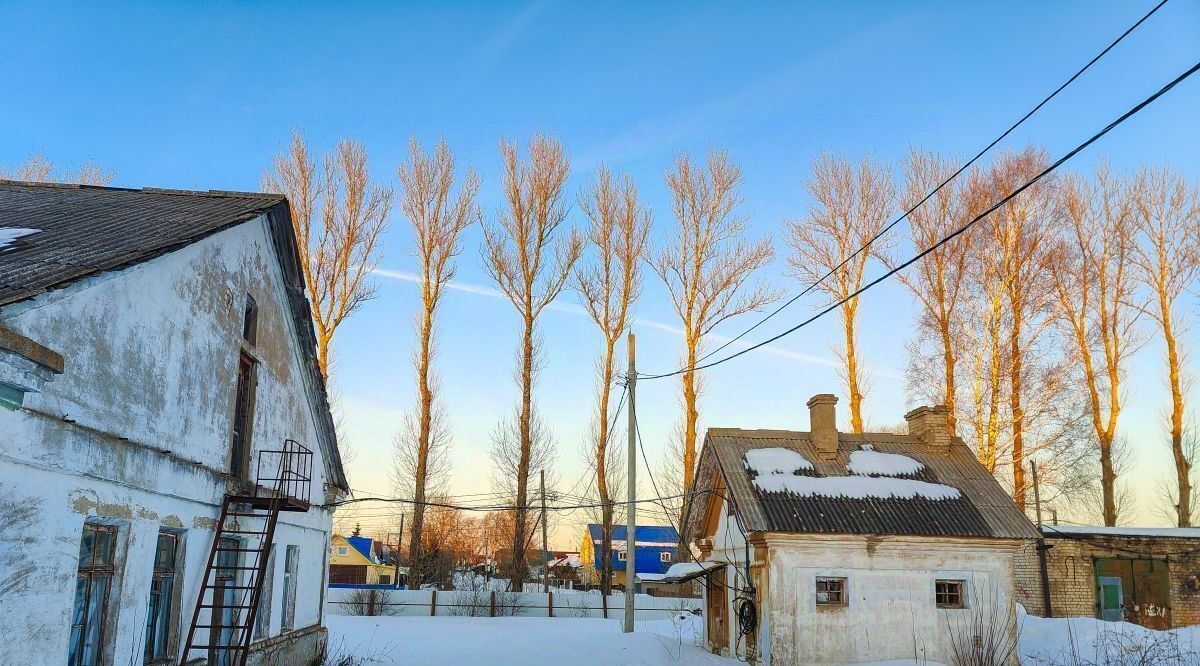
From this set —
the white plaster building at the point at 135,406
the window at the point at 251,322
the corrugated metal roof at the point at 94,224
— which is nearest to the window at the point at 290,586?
the white plaster building at the point at 135,406

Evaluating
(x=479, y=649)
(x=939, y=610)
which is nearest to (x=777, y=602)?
(x=939, y=610)

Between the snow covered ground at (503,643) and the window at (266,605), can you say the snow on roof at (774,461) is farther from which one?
the window at (266,605)

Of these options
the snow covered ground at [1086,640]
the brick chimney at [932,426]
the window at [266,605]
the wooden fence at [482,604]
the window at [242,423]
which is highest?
the brick chimney at [932,426]

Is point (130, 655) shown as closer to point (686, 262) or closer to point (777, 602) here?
point (777, 602)

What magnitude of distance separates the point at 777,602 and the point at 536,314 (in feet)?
65.0

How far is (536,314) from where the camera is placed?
33938mm

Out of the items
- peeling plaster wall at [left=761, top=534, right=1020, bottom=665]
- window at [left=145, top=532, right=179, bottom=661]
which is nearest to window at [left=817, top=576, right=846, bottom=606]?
→ peeling plaster wall at [left=761, top=534, right=1020, bottom=665]

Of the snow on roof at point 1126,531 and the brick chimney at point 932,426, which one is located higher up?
the brick chimney at point 932,426

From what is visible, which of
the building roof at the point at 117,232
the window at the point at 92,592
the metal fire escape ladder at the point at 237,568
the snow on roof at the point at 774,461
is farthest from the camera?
the snow on roof at the point at 774,461

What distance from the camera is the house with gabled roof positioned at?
16016 mm

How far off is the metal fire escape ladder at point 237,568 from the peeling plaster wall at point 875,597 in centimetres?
883

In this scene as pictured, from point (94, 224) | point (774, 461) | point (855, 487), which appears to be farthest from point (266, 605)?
point (855, 487)

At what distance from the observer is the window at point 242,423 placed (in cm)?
1204

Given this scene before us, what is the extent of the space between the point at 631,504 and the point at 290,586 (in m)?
9.16
